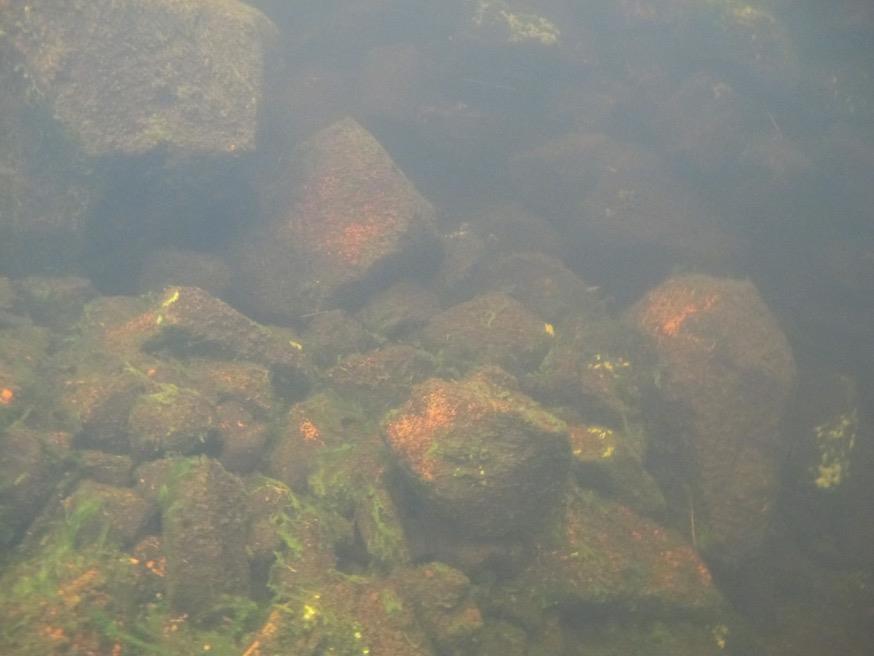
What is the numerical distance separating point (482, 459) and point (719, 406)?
3.69 m

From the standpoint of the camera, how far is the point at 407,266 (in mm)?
8375

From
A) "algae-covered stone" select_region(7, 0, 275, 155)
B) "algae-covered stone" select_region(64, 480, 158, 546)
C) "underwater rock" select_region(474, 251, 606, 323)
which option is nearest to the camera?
"algae-covered stone" select_region(64, 480, 158, 546)

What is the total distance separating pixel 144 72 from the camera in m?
7.72

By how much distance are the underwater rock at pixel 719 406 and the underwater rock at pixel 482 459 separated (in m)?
2.29

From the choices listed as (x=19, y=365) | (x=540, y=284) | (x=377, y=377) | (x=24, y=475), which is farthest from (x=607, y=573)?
(x=19, y=365)

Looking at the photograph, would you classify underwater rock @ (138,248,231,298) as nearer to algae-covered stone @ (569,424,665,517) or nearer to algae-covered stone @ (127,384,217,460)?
algae-covered stone @ (127,384,217,460)

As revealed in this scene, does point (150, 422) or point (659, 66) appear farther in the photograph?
point (659, 66)

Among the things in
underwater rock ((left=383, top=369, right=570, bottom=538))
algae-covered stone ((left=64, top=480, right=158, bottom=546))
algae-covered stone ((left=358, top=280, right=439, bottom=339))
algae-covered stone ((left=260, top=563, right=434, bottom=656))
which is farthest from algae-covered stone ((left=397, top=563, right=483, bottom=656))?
algae-covered stone ((left=358, top=280, right=439, bottom=339))

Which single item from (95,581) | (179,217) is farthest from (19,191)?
(95,581)

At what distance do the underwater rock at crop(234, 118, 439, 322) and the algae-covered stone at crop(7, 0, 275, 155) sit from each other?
1129mm

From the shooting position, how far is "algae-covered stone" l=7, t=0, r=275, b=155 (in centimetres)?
708

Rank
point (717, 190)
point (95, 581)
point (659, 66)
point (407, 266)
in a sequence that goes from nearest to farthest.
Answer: point (95, 581) < point (407, 266) < point (717, 190) < point (659, 66)

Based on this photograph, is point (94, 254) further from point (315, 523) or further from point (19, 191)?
point (315, 523)

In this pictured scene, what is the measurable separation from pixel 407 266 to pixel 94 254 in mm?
4107
